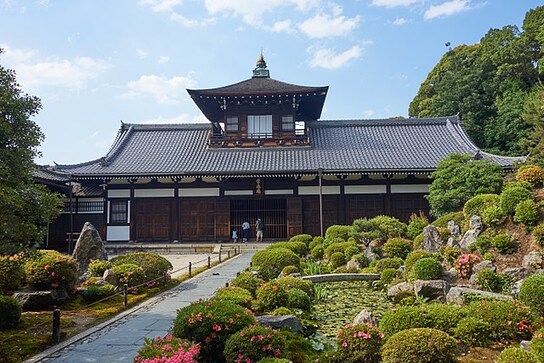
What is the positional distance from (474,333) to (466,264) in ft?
16.9

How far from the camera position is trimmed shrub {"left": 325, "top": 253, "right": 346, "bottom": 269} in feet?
50.6

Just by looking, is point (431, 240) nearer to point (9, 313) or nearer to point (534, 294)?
point (534, 294)

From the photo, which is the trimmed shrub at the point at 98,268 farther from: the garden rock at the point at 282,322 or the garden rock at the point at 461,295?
the garden rock at the point at 461,295

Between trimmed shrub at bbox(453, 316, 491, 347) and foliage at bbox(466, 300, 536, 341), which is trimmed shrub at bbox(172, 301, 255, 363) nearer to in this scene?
trimmed shrub at bbox(453, 316, 491, 347)

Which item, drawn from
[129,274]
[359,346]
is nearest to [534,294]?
[359,346]

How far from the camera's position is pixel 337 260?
1549 cm

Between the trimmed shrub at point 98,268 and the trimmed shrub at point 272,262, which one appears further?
the trimmed shrub at point 272,262

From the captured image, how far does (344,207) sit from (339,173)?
95.8 inches

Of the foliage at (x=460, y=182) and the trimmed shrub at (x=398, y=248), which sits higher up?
the foliage at (x=460, y=182)

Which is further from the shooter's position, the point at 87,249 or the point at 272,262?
the point at 272,262

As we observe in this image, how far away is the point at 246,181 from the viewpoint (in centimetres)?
2452

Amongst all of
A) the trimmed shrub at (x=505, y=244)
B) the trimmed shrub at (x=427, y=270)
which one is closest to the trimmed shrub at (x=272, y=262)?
the trimmed shrub at (x=427, y=270)

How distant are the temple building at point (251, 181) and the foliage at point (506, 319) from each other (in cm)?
1531

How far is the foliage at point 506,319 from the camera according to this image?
21.7 ft
